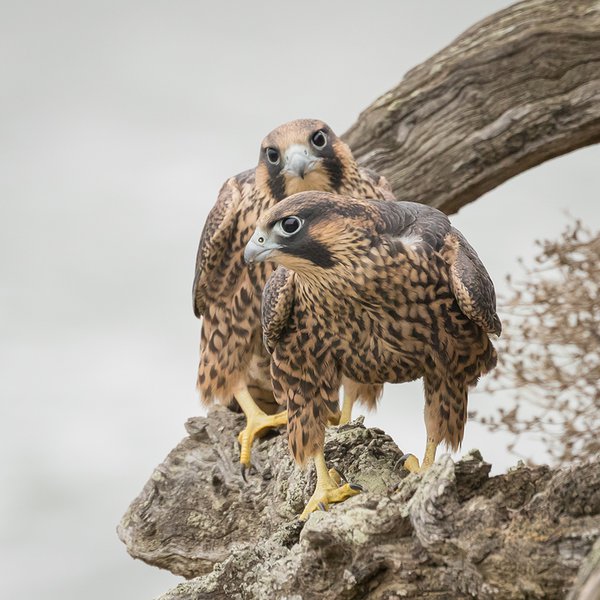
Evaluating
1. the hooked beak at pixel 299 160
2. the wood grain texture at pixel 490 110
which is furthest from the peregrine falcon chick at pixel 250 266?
the wood grain texture at pixel 490 110

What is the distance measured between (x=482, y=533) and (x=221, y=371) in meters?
2.10

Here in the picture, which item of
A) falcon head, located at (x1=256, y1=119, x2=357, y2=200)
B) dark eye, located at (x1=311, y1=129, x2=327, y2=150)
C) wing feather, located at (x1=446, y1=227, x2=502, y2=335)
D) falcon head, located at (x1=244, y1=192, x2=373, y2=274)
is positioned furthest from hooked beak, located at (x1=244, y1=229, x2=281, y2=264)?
dark eye, located at (x1=311, y1=129, x2=327, y2=150)

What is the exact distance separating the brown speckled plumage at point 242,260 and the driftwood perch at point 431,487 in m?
0.26

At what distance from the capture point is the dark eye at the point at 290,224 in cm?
378

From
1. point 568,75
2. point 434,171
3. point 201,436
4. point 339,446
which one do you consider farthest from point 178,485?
point 568,75

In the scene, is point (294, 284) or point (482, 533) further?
point (294, 284)

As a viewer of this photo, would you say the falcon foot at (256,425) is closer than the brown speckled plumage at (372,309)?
No

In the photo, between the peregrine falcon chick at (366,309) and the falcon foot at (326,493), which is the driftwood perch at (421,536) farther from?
the peregrine falcon chick at (366,309)

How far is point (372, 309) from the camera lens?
389 cm

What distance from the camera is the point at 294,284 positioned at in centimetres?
412

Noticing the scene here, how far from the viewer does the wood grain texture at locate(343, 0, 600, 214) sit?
666cm

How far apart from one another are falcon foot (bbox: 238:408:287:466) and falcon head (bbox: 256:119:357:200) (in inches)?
41.7

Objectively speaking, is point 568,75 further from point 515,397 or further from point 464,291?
point 464,291

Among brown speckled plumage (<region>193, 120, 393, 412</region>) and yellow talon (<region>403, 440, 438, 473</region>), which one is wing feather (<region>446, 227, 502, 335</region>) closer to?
yellow talon (<region>403, 440, 438, 473</region>)
